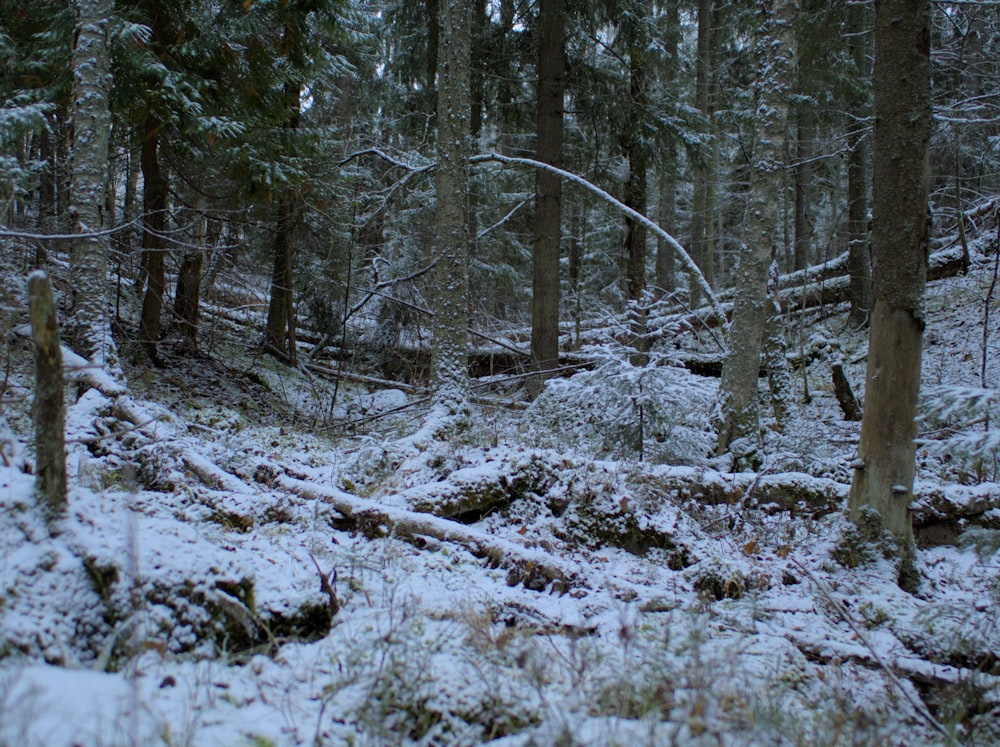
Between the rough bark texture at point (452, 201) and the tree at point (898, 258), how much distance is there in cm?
456

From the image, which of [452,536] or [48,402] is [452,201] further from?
[48,402]

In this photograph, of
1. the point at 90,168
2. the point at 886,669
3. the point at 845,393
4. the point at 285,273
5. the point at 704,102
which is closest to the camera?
the point at 886,669

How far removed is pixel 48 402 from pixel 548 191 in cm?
947

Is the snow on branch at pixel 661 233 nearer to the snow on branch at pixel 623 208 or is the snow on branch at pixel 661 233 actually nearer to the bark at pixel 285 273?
the snow on branch at pixel 623 208

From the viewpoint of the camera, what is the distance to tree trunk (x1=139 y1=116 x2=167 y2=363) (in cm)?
934

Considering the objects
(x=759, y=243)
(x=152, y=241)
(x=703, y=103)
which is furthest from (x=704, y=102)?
(x=152, y=241)

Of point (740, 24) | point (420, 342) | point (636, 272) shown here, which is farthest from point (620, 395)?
point (740, 24)

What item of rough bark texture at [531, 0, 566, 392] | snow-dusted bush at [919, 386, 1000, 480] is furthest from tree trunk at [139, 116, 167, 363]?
snow-dusted bush at [919, 386, 1000, 480]

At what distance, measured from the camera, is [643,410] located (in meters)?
6.23

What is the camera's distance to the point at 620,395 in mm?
6277

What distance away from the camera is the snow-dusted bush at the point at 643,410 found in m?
6.16

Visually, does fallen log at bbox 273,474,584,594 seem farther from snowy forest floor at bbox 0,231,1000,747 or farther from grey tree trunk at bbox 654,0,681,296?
grey tree trunk at bbox 654,0,681,296

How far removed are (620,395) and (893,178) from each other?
3103mm

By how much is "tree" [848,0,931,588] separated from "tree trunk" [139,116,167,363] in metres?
9.47
